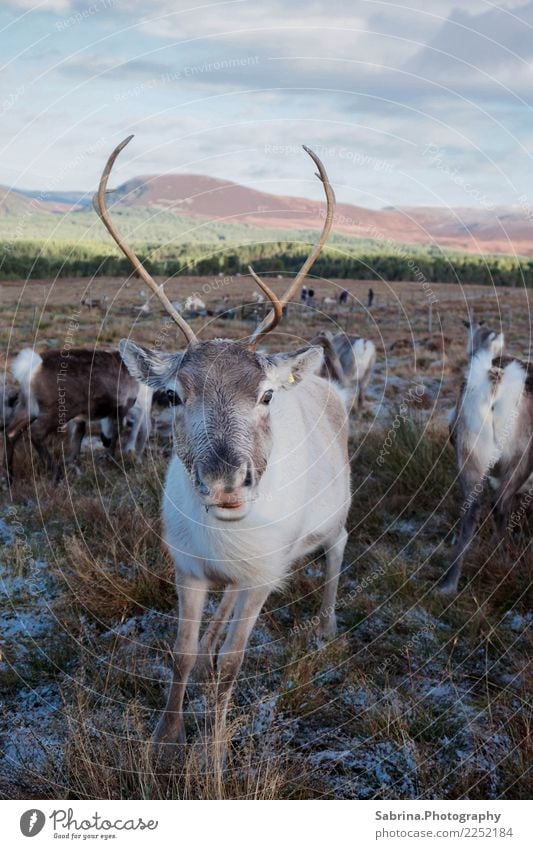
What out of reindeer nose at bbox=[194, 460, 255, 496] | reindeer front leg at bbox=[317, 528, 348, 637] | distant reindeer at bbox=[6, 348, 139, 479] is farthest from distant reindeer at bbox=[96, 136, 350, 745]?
distant reindeer at bbox=[6, 348, 139, 479]

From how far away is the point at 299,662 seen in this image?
4891mm

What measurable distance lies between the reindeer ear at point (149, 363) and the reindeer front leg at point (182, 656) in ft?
4.01

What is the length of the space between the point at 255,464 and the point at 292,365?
2.17 ft

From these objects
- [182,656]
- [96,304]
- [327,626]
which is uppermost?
[96,304]

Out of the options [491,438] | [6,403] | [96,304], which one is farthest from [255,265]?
[491,438]

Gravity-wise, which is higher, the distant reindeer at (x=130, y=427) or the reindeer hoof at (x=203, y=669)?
the distant reindeer at (x=130, y=427)

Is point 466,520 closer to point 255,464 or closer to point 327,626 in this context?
point 327,626

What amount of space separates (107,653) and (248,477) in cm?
225

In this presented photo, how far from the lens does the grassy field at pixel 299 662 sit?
4.04 meters

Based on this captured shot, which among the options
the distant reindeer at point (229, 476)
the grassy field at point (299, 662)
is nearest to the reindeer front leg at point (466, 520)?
the grassy field at point (299, 662)

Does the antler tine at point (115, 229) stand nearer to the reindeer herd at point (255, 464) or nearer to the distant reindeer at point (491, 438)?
the reindeer herd at point (255, 464)

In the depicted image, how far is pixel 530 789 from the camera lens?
3.95 meters

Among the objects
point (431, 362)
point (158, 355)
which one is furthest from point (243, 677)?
point (431, 362)
